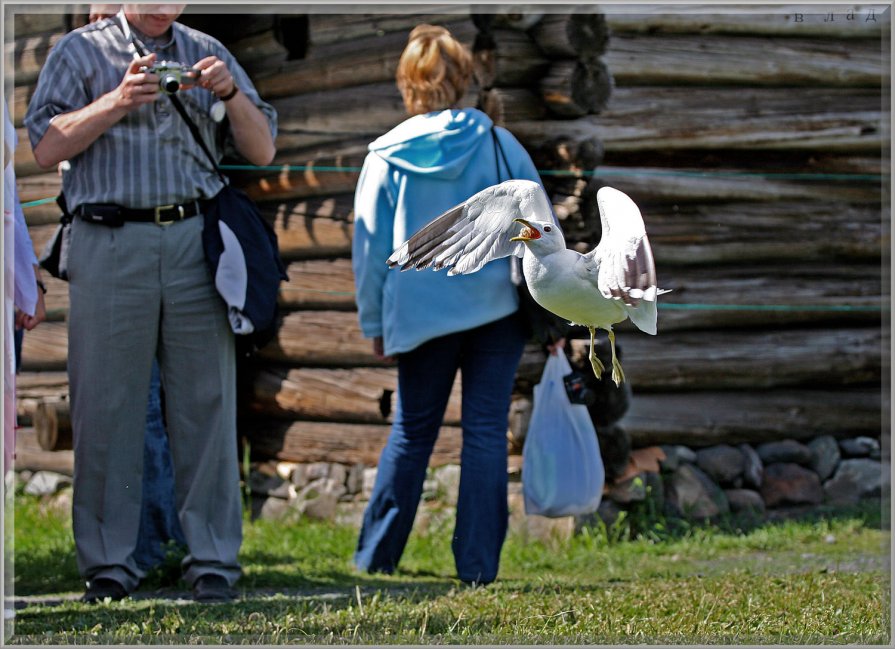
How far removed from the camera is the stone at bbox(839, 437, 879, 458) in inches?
296

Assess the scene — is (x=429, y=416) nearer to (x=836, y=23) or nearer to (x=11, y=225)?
(x=11, y=225)

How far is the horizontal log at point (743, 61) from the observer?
691 cm

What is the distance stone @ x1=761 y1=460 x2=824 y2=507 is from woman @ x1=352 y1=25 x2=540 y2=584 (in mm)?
2673

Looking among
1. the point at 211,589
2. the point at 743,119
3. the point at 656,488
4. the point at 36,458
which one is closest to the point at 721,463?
the point at 656,488

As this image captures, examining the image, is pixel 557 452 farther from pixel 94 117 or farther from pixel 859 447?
pixel 859 447

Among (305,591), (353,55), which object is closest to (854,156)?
→ (353,55)

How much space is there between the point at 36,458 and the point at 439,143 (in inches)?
176

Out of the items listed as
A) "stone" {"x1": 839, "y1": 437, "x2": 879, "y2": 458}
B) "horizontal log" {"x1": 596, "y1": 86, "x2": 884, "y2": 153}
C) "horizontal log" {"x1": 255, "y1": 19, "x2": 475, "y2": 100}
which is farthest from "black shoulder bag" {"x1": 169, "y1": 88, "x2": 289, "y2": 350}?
"stone" {"x1": 839, "y1": 437, "x2": 879, "y2": 458}

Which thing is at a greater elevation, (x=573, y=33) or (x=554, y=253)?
(x=573, y=33)

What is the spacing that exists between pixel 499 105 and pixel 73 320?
2445 mm

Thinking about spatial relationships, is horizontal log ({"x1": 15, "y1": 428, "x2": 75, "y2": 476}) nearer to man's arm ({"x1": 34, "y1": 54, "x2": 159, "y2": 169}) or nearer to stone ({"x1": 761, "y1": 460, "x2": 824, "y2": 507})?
man's arm ({"x1": 34, "y1": 54, "x2": 159, "y2": 169})

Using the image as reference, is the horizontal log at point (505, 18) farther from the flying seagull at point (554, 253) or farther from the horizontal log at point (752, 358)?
the flying seagull at point (554, 253)

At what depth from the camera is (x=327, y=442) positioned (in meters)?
7.19

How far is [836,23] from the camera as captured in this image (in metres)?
7.41
